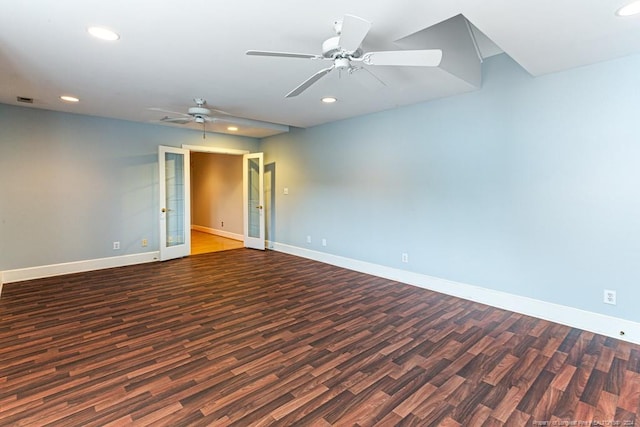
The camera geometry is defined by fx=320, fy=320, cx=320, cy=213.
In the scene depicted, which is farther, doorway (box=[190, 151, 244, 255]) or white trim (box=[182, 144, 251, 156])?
doorway (box=[190, 151, 244, 255])

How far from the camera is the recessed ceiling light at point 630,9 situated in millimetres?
2006

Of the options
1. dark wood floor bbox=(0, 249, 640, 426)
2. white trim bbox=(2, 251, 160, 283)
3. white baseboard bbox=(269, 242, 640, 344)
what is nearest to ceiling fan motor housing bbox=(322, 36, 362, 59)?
dark wood floor bbox=(0, 249, 640, 426)

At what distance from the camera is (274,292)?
4.12 metres

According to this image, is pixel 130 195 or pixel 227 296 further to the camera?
pixel 130 195

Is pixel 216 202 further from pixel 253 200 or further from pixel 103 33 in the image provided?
pixel 103 33

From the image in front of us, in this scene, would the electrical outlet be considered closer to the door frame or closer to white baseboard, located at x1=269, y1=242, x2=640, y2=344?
white baseboard, located at x1=269, y1=242, x2=640, y2=344

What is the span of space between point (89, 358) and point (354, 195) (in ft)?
12.8

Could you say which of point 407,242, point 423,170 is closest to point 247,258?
point 407,242

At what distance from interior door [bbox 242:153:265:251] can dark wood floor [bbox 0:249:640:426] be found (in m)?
2.87

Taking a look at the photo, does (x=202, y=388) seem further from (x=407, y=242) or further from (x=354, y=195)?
(x=354, y=195)

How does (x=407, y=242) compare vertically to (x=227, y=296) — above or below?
above

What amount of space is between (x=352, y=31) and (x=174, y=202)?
5.17 m

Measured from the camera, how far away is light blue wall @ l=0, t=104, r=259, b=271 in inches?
176

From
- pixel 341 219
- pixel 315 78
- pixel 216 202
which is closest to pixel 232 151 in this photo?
pixel 216 202
